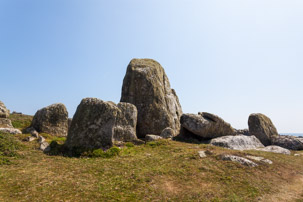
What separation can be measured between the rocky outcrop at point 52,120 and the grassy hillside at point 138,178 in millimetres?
6340

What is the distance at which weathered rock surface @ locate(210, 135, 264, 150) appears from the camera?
2559 centimetres

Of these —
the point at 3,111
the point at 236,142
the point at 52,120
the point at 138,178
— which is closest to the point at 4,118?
the point at 3,111

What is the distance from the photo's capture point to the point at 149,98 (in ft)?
100

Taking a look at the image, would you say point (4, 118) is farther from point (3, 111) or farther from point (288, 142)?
point (288, 142)

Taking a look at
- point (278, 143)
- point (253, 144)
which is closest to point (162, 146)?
point (253, 144)

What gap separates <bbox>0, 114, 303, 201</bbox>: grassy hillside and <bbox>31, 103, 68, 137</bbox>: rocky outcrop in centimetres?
634

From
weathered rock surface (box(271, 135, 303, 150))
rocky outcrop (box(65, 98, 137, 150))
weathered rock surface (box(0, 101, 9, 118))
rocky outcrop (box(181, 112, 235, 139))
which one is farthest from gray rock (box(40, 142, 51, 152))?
weathered rock surface (box(271, 135, 303, 150))

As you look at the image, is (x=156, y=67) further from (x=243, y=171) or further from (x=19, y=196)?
(x=19, y=196)

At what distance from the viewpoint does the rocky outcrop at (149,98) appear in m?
29.5

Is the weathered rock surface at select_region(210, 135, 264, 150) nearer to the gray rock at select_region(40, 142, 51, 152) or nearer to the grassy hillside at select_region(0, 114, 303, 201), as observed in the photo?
the grassy hillside at select_region(0, 114, 303, 201)

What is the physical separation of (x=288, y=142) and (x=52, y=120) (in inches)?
1383

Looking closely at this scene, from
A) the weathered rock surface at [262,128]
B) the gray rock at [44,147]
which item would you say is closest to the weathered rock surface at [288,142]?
the weathered rock surface at [262,128]

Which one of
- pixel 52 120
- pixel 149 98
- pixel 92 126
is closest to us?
pixel 92 126

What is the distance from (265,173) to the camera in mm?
13797
